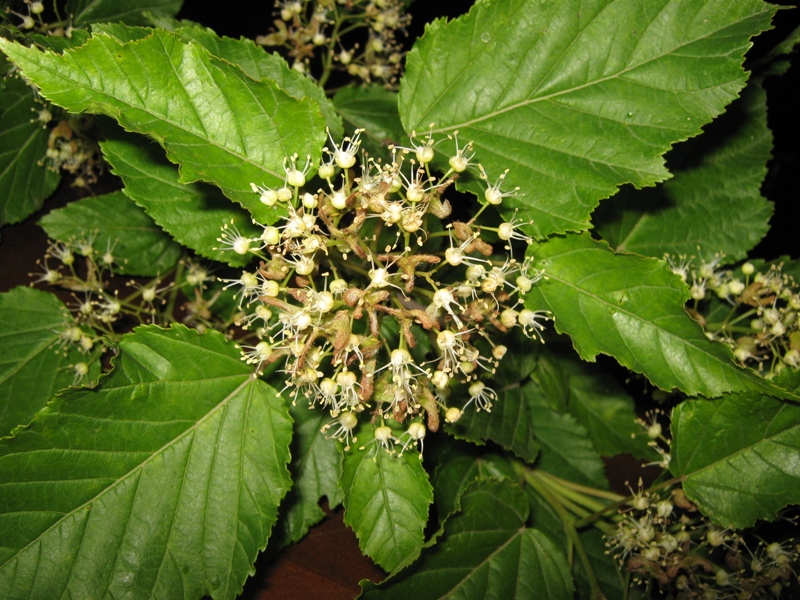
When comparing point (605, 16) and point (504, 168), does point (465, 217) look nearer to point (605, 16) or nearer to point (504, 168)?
point (504, 168)

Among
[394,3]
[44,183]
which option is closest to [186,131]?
[44,183]

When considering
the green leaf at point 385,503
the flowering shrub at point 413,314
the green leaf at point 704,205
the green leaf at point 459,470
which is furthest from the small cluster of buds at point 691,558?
the green leaf at point 704,205

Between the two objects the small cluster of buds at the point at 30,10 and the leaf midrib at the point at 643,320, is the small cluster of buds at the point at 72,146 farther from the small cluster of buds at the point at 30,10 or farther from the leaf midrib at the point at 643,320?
the leaf midrib at the point at 643,320

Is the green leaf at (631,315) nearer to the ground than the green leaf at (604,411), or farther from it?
farther from it

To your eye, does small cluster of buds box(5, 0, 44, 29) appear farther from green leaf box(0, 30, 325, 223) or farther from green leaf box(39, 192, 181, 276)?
green leaf box(0, 30, 325, 223)

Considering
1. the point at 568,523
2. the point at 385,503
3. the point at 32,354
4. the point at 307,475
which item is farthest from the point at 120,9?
the point at 568,523

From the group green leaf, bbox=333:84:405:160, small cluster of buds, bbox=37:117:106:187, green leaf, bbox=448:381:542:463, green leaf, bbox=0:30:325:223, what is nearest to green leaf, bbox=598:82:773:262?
green leaf, bbox=448:381:542:463
